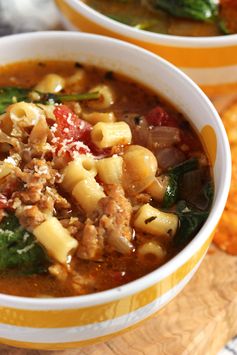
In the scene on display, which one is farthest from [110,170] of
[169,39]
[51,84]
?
[169,39]

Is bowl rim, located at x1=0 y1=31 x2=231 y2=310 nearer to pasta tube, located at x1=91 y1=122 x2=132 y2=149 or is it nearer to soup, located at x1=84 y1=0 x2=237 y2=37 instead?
pasta tube, located at x1=91 y1=122 x2=132 y2=149

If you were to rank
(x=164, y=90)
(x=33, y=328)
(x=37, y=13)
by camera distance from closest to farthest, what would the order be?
(x=33, y=328), (x=164, y=90), (x=37, y=13)

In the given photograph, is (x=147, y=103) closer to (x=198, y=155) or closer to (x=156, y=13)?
(x=198, y=155)

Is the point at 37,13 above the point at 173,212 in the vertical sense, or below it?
below

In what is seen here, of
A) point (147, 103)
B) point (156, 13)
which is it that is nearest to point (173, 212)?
point (147, 103)

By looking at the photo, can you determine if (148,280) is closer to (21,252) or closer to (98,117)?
(21,252)

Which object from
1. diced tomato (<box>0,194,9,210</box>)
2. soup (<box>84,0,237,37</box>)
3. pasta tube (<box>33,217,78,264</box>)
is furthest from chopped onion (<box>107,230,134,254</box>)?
soup (<box>84,0,237,37</box>)
